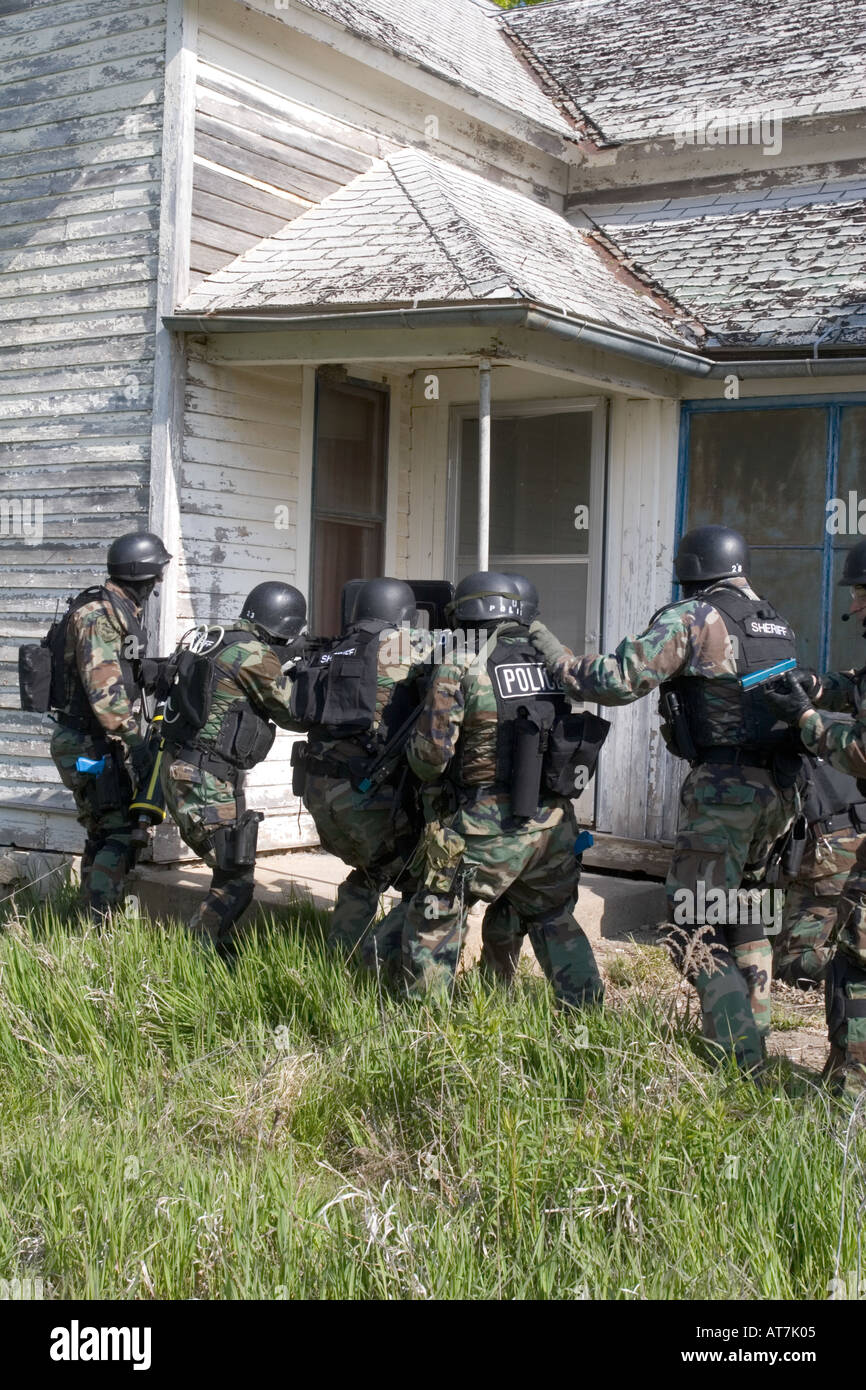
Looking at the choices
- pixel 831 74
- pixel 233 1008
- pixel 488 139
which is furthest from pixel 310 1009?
pixel 831 74

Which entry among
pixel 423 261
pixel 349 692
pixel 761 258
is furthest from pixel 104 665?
pixel 761 258

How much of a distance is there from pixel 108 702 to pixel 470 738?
6.30 ft

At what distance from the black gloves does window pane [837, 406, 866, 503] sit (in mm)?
3030

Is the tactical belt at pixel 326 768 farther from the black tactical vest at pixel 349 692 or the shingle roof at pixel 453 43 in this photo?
the shingle roof at pixel 453 43

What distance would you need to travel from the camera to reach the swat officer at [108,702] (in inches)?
243

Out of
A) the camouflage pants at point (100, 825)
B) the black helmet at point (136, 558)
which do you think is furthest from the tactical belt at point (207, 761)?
the black helmet at point (136, 558)

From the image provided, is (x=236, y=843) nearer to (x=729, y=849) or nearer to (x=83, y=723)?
(x=83, y=723)

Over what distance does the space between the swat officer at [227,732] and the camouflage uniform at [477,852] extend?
1.01 m

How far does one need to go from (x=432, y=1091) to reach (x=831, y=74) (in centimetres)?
712

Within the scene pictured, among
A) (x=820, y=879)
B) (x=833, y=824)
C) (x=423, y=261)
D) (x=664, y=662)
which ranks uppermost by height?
(x=423, y=261)

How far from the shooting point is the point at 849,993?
4.44m

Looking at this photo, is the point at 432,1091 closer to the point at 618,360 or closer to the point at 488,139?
the point at 618,360

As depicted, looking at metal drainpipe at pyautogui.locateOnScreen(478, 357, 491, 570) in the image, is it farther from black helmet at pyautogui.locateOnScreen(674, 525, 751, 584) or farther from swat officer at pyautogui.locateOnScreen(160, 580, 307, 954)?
black helmet at pyautogui.locateOnScreen(674, 525, 751, 584)

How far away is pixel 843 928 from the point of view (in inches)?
176
